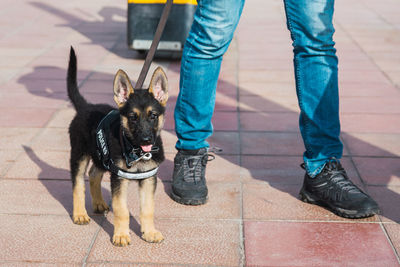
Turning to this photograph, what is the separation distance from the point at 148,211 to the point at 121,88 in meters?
0.67

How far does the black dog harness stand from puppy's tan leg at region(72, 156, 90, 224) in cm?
23

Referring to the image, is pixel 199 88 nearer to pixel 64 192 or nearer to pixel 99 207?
pixel 99 207

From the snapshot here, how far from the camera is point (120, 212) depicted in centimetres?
302

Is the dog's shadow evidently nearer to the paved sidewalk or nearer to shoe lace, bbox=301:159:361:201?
the paved sidewalk

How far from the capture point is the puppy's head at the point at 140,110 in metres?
2.88

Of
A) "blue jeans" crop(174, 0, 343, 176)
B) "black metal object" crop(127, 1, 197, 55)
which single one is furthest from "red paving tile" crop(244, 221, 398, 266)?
"black metal object" crop(127, 1, 197, 55)

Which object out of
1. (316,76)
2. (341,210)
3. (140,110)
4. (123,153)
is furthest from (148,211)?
(316,76)

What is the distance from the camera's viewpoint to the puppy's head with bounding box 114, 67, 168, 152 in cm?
288

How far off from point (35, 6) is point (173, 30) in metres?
4.69

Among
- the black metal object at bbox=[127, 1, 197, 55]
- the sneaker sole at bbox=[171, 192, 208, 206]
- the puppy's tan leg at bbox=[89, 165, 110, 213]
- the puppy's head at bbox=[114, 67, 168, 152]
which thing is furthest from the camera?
the black metal object at bbox=[127, 1, 197, 55]

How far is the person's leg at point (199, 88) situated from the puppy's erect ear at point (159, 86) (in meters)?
0.49

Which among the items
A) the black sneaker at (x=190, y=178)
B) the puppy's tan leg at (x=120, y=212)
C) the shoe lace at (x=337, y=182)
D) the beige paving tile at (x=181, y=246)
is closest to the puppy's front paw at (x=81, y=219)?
the beige paving tile at (x=181, y=246)

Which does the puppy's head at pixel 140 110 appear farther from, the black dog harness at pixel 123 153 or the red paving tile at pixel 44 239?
the red paving tile at pixel 44 239

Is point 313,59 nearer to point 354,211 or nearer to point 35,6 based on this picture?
point 354,211
